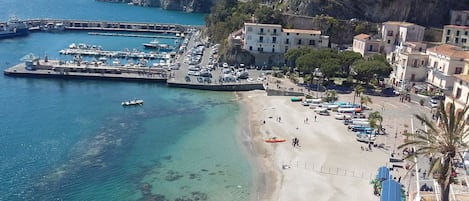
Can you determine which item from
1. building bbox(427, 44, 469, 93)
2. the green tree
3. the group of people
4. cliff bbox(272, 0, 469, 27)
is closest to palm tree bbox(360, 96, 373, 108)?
the green tree

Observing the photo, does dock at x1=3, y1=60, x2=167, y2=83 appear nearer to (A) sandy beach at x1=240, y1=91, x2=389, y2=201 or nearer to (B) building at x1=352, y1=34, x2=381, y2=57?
(A) sandy beach at x1=240, y1=91, x2=389, y2=201

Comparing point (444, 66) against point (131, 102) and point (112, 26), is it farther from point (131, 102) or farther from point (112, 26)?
point (112, 26)

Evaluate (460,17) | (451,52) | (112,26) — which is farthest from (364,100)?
(112,26)

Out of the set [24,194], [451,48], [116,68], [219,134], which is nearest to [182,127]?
[219,134]

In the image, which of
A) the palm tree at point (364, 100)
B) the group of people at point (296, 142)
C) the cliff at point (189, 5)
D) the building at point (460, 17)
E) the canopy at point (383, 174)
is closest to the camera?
the canopy at point (383, 174)

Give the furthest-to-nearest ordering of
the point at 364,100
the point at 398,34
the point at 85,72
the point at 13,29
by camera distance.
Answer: the point at 13,29, the point at 398,34, the point at 85,72, the point at 364,100

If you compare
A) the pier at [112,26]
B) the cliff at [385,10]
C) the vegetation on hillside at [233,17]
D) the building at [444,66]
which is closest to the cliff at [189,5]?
the pier at [112,26]

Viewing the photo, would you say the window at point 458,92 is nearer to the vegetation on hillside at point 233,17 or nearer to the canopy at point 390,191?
the canopy at point 390,191
